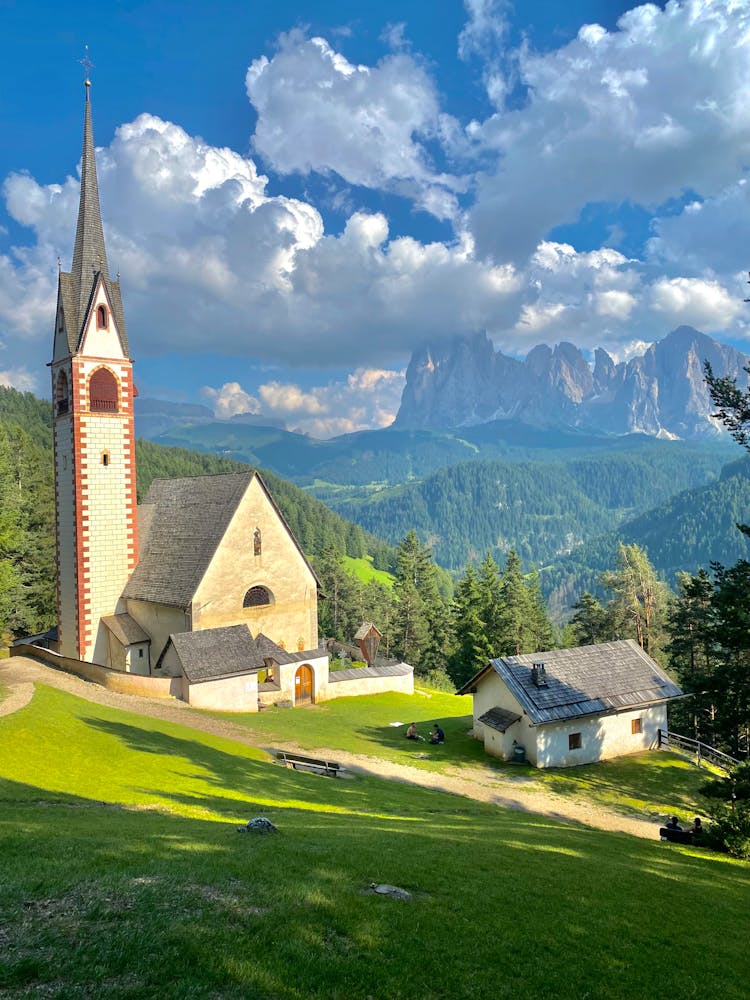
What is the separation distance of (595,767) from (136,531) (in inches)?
1233

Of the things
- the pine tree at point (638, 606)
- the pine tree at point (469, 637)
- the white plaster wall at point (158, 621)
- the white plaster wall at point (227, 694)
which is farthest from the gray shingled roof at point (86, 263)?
the pine tree at point (638, 606)

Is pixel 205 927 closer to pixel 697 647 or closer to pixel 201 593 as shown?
pixel 201 593

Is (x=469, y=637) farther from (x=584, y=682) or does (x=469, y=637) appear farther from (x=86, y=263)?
(x=86, y=263)

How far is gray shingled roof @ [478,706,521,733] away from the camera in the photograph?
33.8 m

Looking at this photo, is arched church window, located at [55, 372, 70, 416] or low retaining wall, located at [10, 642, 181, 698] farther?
arched church window, located at [55, 372, 70, 416]

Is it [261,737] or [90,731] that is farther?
[261,737]

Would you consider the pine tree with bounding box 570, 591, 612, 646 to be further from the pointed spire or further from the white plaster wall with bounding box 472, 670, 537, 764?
the pointed spire

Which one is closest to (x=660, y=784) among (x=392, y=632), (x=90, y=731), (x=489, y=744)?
(x=489, y=744)

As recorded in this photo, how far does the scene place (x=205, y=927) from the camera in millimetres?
8945

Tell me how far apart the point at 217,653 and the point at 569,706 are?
1935cm

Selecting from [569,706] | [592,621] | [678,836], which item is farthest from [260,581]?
[592,621]

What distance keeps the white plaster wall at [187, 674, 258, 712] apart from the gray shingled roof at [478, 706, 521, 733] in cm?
1303

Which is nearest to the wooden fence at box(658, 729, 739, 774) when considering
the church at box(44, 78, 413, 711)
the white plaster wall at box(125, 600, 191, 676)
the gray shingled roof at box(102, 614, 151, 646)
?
the church at box(44, 78, 413, 711)

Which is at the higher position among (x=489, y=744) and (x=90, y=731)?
(x=90, y=731)
